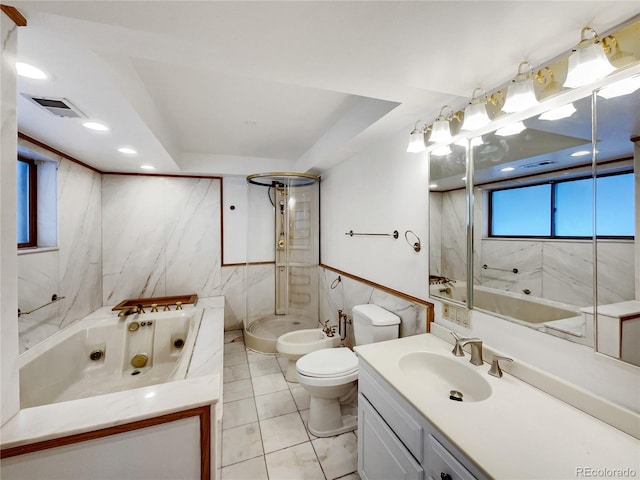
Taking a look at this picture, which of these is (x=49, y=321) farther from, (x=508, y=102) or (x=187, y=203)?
(x=508, y=102)

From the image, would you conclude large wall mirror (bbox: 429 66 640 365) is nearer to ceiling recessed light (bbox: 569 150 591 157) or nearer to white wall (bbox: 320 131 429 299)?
ceiling recessed light (bbox: 569 150 591 157)

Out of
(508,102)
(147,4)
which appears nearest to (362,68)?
(508,102)

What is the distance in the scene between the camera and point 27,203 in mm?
2170

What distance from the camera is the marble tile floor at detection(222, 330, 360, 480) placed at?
62.9 inches

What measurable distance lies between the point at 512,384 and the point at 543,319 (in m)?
0.32

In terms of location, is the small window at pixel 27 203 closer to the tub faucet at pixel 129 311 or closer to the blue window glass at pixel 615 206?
the tub faucet at pixel 129 311

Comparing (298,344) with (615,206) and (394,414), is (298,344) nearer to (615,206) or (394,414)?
(394,414)

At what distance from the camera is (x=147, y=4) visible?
32.0 inches

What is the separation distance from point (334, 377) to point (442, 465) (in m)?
0.96

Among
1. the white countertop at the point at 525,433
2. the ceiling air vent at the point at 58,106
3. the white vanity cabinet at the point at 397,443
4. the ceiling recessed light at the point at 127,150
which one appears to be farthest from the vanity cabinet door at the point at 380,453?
the ceiling recessed light at the point at 127,150

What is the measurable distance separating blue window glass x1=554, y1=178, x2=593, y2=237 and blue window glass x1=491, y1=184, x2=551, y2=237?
0.05m

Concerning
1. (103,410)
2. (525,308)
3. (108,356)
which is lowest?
(108,356)

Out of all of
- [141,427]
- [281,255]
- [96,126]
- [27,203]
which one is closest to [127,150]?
[96,126]

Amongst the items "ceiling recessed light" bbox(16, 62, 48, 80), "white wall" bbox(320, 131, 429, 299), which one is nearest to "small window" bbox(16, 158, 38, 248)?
"ceiling recessed light" bbox(16, 62, 48, 80)
